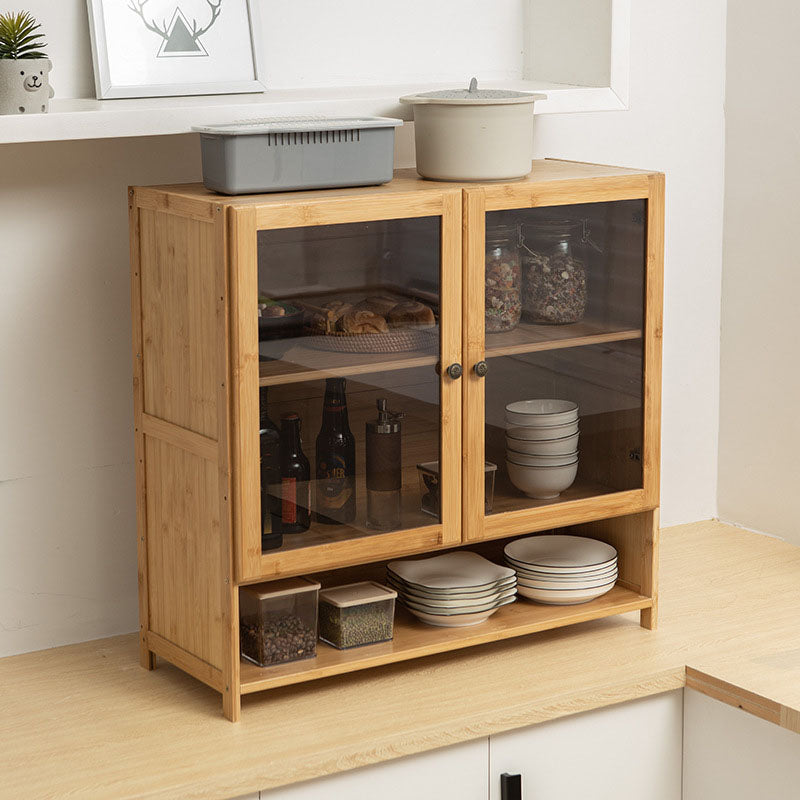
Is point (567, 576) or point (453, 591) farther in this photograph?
point (567, 576)

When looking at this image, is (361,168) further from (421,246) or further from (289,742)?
(289,742)

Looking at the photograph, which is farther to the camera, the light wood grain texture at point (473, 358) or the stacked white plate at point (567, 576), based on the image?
the stacked white plate at point (567, 576)

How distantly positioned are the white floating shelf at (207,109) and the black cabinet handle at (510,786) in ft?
4.02

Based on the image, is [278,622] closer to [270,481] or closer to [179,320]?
[270,481]

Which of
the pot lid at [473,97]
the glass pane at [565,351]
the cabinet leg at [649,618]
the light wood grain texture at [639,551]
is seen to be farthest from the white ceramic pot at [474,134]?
the cabinet leg at [649,618]

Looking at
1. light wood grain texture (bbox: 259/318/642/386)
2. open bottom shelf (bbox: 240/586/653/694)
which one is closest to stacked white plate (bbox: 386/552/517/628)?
open bottom shelf (bbox: 240/586/653/694)

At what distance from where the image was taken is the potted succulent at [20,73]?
7.09 ft

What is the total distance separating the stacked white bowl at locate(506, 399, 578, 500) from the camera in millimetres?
2451

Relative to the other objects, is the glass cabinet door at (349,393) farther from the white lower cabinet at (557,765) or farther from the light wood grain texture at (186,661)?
the white lower cabinet at (557,765)

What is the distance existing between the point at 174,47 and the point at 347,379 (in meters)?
0.73

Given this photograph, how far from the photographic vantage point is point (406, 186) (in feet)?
7.67

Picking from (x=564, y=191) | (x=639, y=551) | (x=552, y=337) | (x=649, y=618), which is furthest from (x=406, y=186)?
(x=649, y=618)

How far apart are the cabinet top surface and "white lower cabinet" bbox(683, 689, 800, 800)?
38.7 inches

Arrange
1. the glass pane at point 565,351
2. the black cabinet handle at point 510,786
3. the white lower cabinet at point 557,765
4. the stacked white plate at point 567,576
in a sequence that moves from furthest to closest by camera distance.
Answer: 1. the stacked white plate at point 567,576
2. the glass pane at point 565,351
3. the black cabinet handle at point 510,786
4. the white lower cabinet at point 557,765
